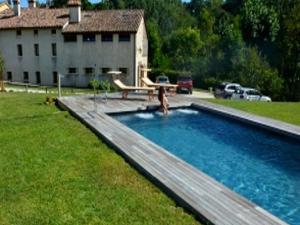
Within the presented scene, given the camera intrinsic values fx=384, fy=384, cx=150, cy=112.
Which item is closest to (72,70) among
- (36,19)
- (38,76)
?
(38,76)

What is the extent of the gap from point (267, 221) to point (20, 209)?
4.12 meters

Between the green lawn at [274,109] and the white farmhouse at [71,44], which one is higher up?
the white farmhouse at [71,44]

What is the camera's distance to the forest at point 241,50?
1506 inches

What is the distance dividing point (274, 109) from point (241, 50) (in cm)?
3033

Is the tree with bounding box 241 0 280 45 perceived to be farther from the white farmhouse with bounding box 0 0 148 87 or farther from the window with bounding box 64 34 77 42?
the window with bounding box 64 34 77 42

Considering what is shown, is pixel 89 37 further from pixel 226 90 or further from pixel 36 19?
pixel 226 90

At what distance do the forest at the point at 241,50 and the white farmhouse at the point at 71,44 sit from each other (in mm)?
10563

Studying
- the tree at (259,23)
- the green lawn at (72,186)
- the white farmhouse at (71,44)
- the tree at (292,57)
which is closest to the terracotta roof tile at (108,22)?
the white farmhouse at (71,44)

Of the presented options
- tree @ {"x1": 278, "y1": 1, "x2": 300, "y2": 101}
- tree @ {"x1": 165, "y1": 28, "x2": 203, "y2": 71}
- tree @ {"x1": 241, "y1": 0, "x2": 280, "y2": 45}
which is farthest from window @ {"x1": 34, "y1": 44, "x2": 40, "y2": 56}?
tree @ {"x1": 241, "y1": 0, "x2": 280, "y2": 45}

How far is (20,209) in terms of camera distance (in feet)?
21.5

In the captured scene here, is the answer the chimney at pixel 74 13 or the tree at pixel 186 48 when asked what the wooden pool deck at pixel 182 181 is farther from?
the tree at pixel 186 48

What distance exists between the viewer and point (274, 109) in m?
18.9

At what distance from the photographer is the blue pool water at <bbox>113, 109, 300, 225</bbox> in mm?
9039

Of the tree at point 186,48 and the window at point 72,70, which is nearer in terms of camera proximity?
the window at point 72,70
